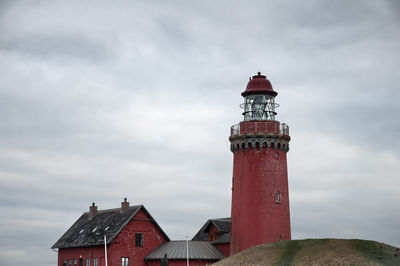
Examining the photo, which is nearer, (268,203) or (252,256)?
(252,256)

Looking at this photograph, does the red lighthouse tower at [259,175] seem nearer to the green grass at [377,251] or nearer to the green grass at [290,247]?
the green grass at [290,247]

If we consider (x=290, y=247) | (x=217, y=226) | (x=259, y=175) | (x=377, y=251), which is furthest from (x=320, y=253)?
(x=217, y=226)

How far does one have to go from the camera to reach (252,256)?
4834 centimetres

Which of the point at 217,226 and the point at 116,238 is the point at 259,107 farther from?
the point at 116,238

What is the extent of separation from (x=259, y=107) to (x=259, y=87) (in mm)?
1877

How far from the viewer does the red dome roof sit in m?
56.4

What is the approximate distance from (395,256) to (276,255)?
8.43 m

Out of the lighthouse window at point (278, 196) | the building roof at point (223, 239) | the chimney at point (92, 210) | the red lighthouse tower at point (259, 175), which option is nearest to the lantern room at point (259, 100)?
the red lighthouse tower at point (259, 175)

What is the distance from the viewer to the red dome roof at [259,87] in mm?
56375

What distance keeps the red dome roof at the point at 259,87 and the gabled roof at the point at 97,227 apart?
1652 cm

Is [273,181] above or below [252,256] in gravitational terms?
above

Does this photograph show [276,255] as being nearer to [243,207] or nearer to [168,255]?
[243,207]

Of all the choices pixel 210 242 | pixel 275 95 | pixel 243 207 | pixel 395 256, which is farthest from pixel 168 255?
pixel 395 256

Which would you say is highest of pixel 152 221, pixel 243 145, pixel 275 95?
pixel 275 95
